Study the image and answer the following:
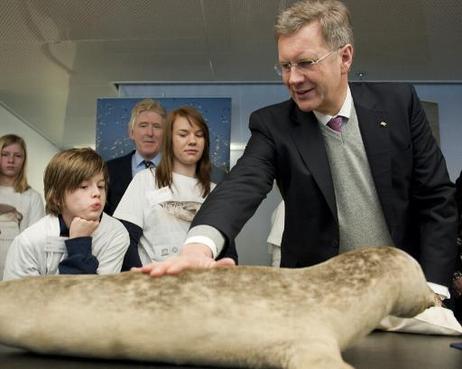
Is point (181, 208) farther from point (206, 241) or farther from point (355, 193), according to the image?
point (206, 241)

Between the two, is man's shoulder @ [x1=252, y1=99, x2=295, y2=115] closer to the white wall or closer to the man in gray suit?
the man in gray suit

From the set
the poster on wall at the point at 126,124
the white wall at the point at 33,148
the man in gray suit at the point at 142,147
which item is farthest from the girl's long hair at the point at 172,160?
the white wall at the point at 33,148

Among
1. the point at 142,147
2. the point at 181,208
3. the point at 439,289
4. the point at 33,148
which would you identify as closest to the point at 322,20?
the point at 439,289

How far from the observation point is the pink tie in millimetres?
1644

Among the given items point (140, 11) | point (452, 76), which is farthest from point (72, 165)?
point (452, 76)

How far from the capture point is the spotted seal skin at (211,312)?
1.02m

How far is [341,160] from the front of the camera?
1630 mm

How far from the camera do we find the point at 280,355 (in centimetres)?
99

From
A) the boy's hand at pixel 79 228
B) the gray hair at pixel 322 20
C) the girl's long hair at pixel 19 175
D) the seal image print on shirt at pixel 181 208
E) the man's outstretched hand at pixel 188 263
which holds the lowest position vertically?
the man's outstretched hand at pixel 188 263

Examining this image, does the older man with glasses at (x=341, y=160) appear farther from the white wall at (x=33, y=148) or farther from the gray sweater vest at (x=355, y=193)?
the white wall at (x=33, y=148)

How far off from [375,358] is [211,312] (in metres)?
0.34

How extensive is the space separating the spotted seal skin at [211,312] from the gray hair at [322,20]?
0.64 metres

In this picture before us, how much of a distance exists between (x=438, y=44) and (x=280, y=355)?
3.35m

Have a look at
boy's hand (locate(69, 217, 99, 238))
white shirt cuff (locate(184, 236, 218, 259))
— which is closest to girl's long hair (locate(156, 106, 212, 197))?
boy's hand (locate(69, 217, 99, 238))
